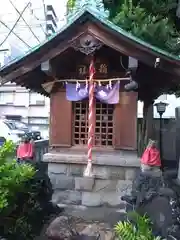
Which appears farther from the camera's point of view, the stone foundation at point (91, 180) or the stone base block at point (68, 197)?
the stone base block at point (68, 197)

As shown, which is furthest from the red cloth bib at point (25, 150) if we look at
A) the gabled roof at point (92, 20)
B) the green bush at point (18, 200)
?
the gabled roof at point (92, 20)

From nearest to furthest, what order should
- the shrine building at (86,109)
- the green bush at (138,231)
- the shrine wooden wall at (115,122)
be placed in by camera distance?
the green bush at (138,231)
the shrine building at (86,109)
the shrine wooden wall at (115,122)

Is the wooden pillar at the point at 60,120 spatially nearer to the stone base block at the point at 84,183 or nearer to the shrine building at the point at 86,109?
the shrine building at the point at 86,109

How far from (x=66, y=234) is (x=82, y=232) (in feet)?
1.85

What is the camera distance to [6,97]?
31.9 metres

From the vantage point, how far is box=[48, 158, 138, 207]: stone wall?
8.80 metres

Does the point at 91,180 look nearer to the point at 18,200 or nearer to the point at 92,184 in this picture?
the point at 92,184

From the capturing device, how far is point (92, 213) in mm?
8391

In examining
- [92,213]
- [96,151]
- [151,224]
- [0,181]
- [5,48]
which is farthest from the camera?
[5,48]

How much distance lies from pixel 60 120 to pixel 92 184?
2.02 meters

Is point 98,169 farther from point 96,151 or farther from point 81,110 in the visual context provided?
point 81,110

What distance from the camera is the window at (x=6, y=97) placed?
31672mm

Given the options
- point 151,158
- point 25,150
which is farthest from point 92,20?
point 25,150

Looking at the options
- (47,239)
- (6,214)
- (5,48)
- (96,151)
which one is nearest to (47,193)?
(47,239)
